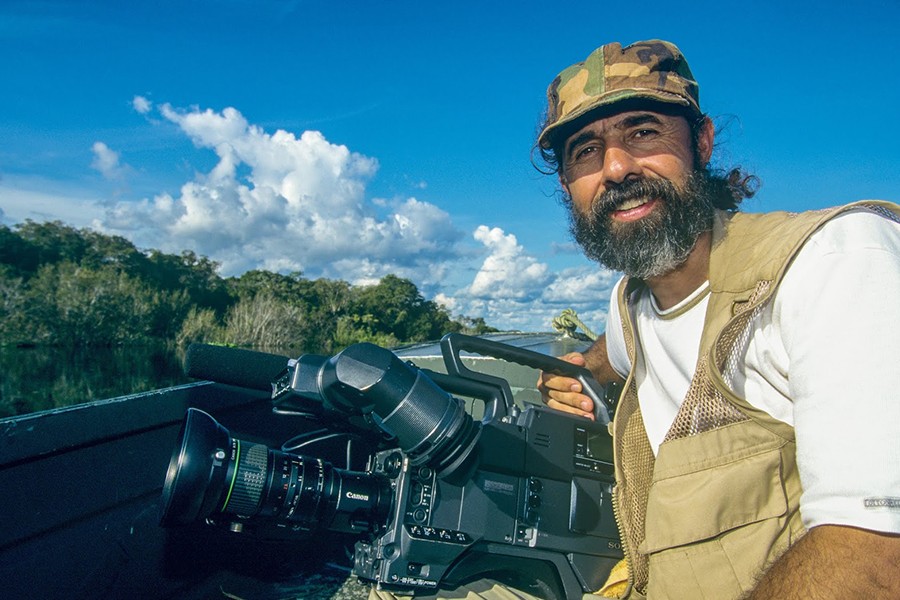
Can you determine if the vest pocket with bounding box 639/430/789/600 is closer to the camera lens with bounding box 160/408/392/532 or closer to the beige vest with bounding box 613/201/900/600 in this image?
the beige vest with bounding box 613/201/900/600

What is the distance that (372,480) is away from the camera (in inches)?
57.2

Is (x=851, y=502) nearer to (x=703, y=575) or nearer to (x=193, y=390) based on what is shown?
(x=703, y=575)

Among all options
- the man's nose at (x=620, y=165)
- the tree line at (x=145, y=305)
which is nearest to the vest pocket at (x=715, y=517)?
the man's nose at (x=620, y=165)

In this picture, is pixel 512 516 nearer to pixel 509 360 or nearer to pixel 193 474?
pixel 509 360

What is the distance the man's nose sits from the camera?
6.12 ft

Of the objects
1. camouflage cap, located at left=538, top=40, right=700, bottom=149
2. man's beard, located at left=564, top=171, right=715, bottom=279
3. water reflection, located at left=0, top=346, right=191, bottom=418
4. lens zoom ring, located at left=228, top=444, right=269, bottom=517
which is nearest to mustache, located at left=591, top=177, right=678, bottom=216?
man's beard, located at left=564, top=171, right=715, bottom=279

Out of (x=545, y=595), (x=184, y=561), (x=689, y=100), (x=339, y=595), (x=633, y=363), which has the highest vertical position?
(x=689, y=100)

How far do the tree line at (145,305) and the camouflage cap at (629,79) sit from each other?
1251 cm

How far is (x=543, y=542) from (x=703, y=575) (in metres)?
0.38

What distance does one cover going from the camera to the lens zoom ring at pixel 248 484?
133cm

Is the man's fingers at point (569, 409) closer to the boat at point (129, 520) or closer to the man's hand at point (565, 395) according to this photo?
the man's hand at point (565, 395)

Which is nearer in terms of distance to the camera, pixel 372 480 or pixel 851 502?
pixel 851 502

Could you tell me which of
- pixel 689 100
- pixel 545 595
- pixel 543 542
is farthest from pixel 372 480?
pixel 689 100

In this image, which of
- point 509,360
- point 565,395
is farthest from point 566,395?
point 509,360
